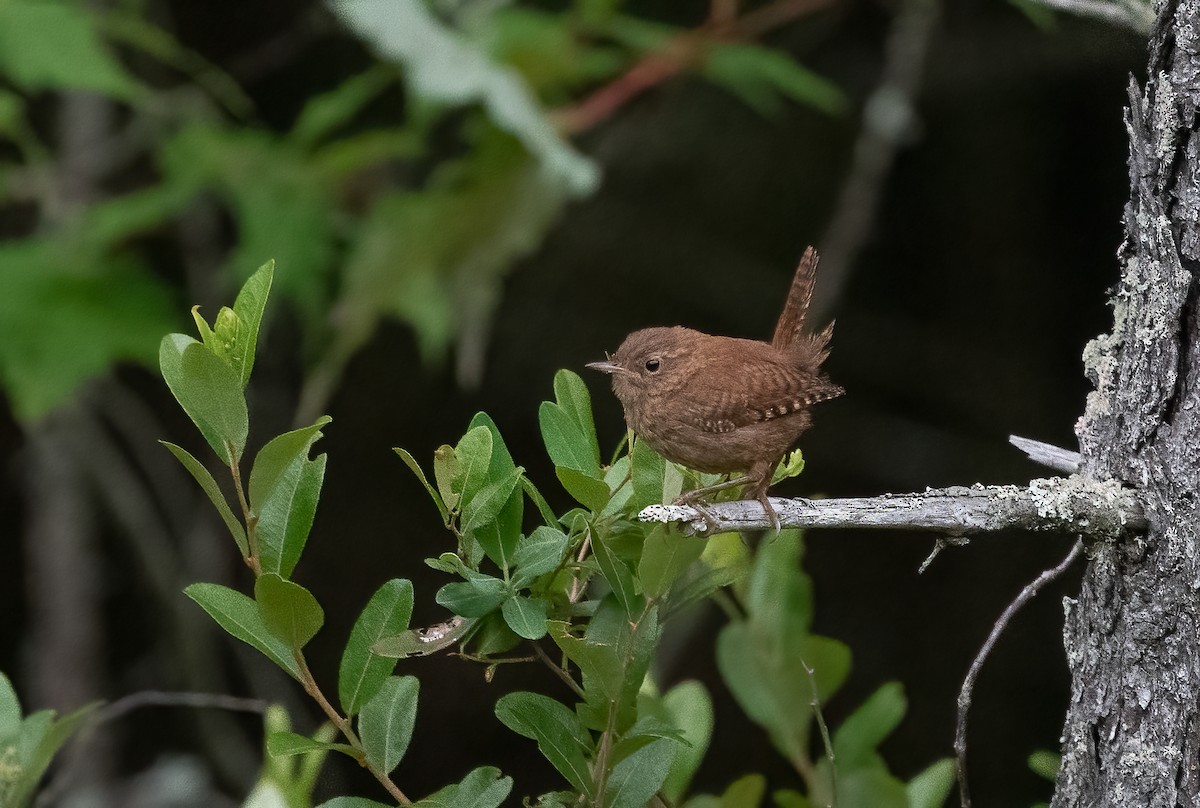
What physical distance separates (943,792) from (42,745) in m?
1.17

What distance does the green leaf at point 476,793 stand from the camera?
1.31 m

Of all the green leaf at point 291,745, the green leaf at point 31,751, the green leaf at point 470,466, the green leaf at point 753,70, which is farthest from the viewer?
the green leaf at point 753,70

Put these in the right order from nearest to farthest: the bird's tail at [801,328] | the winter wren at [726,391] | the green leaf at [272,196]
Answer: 1. the winter wren at [726,391]
2. the bird's tail at [801,328]
3. the green leaf at [272,196]

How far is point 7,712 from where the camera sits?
1547 mm

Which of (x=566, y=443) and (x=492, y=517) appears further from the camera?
(x=566, y=443)

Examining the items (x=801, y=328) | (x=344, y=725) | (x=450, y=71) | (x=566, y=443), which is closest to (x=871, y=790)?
(x=566, y=443)

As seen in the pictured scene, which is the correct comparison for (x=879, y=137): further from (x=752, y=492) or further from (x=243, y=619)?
(x=243, y=619)

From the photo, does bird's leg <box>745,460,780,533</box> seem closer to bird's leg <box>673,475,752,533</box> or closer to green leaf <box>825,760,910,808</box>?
bird's leg <box>673,475,752,533</box>

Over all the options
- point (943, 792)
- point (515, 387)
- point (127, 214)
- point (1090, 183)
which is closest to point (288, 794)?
point (943, 792)

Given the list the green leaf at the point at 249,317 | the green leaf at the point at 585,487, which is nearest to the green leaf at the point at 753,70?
the green leaf at the point at 585,487

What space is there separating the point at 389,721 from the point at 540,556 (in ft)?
0.78

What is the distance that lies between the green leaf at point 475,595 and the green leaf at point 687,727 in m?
0.38

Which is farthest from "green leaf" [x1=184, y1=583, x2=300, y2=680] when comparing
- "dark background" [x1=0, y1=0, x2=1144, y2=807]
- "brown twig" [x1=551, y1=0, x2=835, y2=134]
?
"dark background" [x1=0, y1=0, x2=1144, y2=807]

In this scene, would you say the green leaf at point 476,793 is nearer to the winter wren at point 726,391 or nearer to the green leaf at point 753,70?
the winter wren at point 726,391
